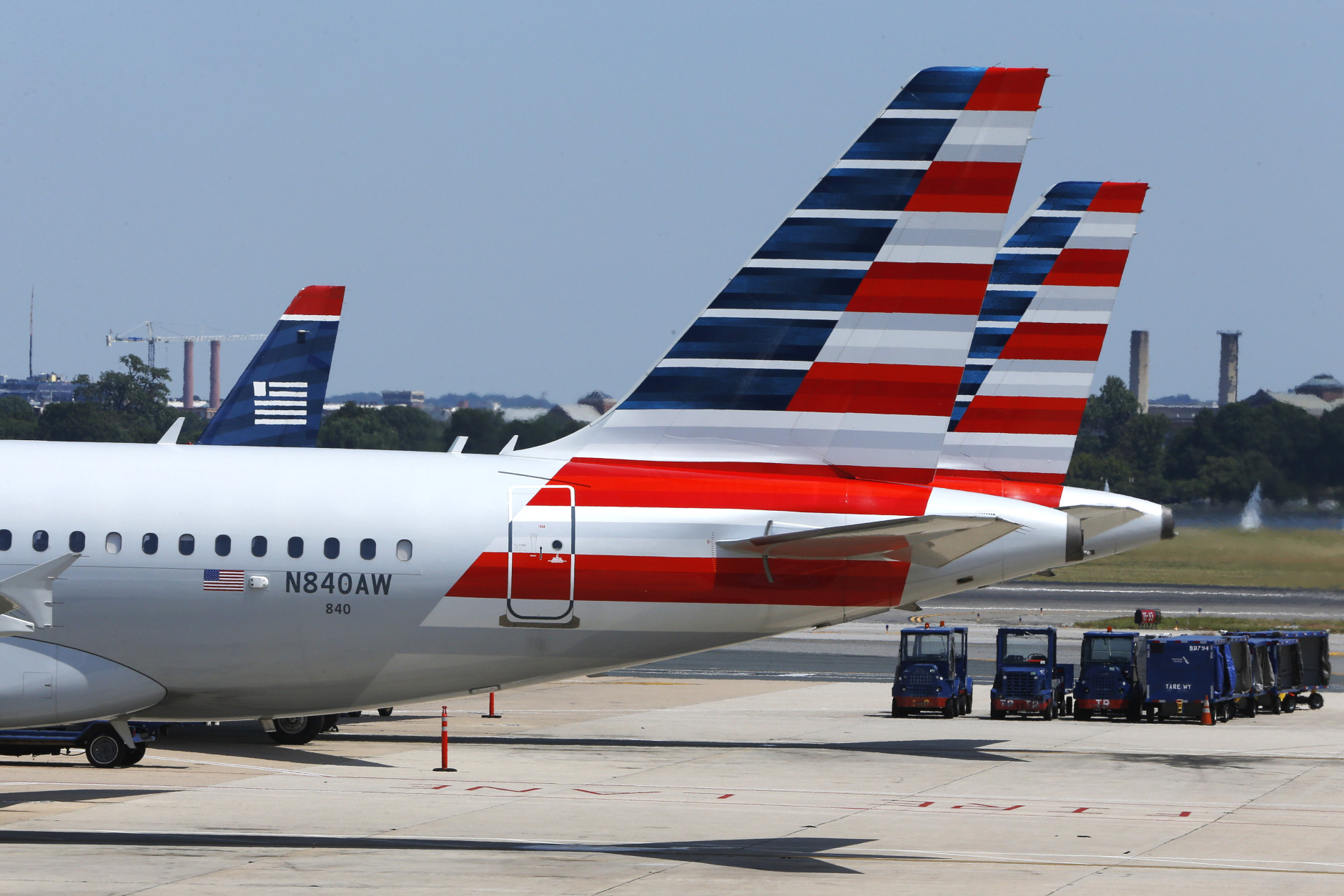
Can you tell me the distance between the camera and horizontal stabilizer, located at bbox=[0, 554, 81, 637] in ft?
69.7

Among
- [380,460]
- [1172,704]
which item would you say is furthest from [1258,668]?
[380,460]

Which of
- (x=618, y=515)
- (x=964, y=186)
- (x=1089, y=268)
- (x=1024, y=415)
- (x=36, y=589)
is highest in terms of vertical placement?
(x=1089, y=268)

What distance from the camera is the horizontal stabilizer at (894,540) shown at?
2100cm

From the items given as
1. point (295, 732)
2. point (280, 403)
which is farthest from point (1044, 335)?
point (280, 403)

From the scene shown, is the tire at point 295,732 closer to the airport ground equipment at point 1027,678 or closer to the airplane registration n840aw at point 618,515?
the airplane registration n840aw at point 618,515

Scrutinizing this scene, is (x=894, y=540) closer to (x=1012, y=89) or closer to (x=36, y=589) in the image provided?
(x=1012, y=89)

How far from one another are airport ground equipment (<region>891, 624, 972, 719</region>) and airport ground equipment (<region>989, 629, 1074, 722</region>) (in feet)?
3.14

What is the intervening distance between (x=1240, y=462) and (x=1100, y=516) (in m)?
41.7

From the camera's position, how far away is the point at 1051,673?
44.2 m

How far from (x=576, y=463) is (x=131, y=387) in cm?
12452

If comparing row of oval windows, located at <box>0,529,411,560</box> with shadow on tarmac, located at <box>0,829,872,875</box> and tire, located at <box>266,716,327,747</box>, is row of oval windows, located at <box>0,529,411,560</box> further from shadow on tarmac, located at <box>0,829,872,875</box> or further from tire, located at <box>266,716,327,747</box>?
tire, located at <box>266,716,327,747</box>

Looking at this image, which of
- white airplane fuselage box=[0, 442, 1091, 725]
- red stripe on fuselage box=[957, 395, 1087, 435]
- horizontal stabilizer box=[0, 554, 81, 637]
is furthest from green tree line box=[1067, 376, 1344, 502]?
horizontal stabilizer box=[0, 554, 81, 637]

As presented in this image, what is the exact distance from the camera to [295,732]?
35.6 m

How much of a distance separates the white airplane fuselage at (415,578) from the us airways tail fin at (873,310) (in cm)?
67
